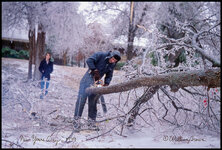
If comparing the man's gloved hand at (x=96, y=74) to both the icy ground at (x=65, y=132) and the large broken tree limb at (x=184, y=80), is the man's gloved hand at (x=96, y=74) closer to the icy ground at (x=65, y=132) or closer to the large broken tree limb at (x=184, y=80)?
the icy ground at (x=65, y=132)

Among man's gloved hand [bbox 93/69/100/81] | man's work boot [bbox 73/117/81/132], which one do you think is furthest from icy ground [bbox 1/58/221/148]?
man's gloved hand [bbox 93/69/100/81]

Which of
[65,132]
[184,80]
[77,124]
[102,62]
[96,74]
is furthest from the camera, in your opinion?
[102,62]

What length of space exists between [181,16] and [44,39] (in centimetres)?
506

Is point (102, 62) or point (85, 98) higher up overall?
point (102, 62)

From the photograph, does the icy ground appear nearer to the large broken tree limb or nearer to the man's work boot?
the man's work boot

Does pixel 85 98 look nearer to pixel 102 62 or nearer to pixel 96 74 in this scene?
pixel 96 74

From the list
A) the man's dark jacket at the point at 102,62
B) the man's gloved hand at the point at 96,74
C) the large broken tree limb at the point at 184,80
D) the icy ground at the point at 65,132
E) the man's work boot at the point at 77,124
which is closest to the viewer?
the large broken tree limb at the point at 184,80

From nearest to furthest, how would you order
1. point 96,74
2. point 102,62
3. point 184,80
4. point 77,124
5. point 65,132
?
point 184,80 → point 65,132 → point 77,124 → point 96,74 → point 102,62

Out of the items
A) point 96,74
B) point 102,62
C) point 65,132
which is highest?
point 102,62

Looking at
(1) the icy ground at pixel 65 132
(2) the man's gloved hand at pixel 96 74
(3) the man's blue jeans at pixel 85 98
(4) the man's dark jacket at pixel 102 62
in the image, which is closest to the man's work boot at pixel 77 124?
(1) the icy ground at pixel 65 132

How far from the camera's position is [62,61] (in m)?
10.6

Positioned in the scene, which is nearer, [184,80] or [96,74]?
[184,80]

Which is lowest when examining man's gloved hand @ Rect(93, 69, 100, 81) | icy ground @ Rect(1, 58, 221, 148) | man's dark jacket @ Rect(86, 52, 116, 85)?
icy ground @ Rect(1, 58, 221, 148)

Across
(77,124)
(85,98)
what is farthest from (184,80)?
(85,98)
